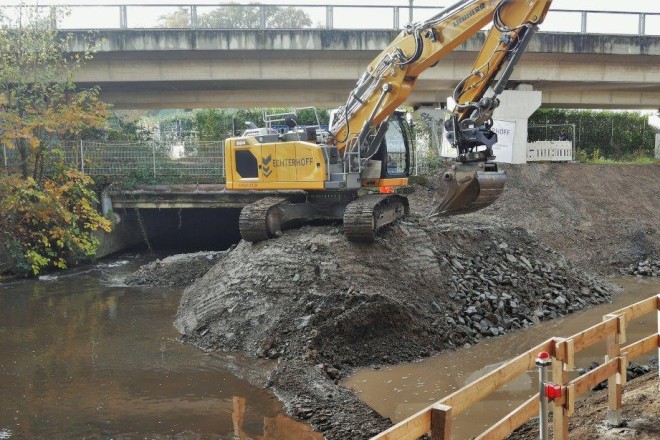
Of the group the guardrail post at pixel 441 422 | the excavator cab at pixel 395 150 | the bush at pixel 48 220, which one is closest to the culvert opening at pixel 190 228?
the bush at pixel 48 220

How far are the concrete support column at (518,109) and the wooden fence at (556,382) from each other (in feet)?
49.8

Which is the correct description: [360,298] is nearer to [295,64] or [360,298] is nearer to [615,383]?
[615,383]

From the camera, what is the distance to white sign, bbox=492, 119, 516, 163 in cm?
2052

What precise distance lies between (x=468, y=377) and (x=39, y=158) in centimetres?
1275

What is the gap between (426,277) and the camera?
10617 mm

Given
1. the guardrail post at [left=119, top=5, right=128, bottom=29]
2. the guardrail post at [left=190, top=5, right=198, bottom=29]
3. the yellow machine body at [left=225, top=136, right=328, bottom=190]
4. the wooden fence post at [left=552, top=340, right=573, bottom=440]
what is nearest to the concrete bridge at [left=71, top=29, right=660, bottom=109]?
the guardrail post at [left=119, top=5, right=128, bottom=29]

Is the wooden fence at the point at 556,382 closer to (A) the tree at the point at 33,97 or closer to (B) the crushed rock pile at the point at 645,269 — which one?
(B) the crushed rock pile at the point at 645,269

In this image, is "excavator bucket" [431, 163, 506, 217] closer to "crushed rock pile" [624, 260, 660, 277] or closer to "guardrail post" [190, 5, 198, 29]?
"crushed rock pile" [624, 260, 660, 277]

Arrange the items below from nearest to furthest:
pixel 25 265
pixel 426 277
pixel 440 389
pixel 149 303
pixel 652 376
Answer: pixel 652 376
pixel 440 389
pixel 426 277
pixel 149 303
pixel 25 265

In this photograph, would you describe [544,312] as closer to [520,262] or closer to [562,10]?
[520,262]

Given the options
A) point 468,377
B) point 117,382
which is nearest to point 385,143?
point 468,377

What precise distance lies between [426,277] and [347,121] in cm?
314

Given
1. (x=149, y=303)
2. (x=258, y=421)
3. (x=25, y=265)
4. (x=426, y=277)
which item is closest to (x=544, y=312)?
(x=426, y=277)

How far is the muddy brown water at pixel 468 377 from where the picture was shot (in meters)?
7.19
